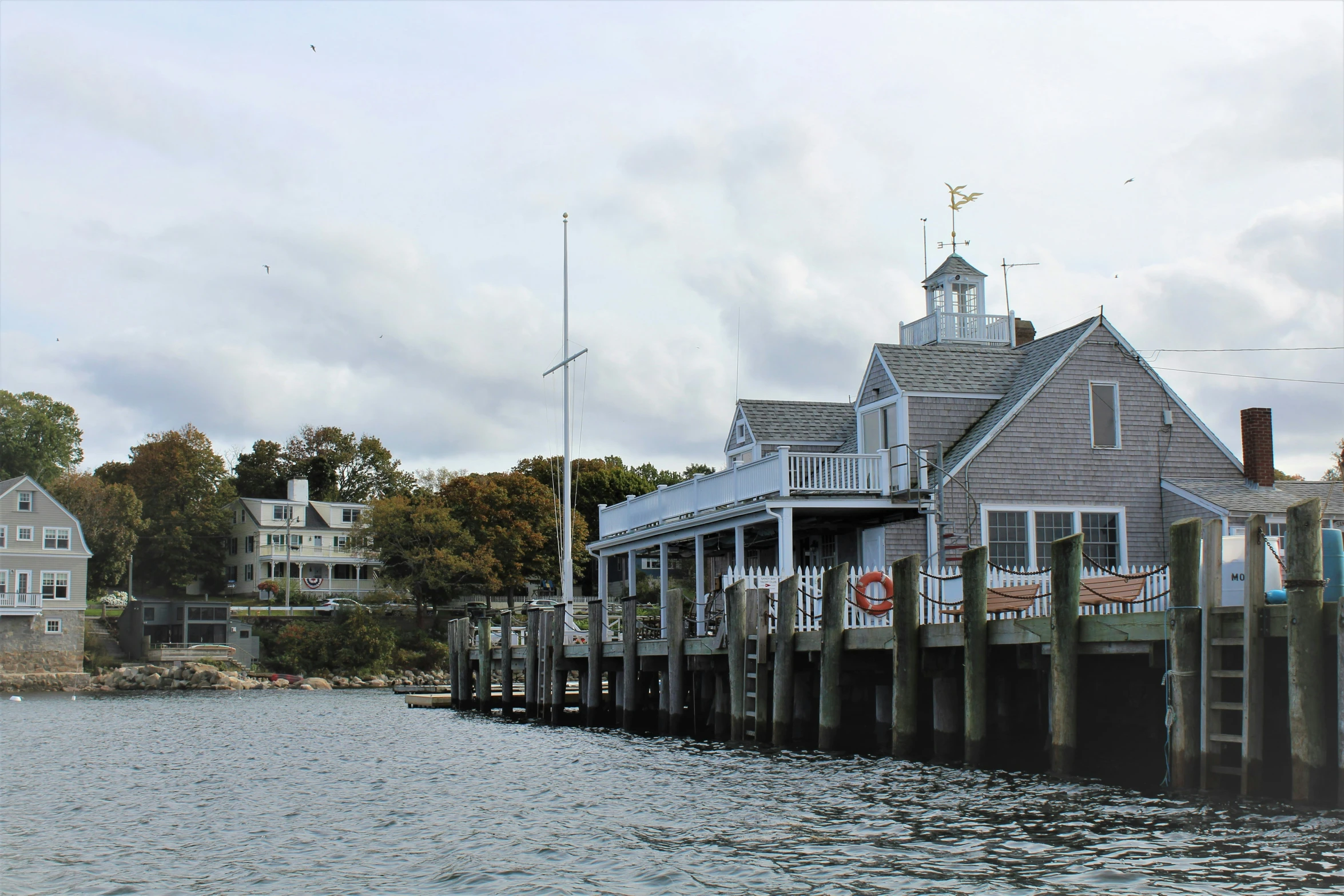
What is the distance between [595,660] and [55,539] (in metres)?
55.9

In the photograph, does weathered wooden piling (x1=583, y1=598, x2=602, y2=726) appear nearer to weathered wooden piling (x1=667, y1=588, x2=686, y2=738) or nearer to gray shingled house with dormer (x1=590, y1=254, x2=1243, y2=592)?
gray shingled house with dormer (x1=590, y1=254, x2=1243, y2=592)

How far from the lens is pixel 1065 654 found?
50.6 ft

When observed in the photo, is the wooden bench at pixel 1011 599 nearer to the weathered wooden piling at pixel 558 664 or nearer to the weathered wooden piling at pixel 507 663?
the weathered wooden piling at pixel 558 664

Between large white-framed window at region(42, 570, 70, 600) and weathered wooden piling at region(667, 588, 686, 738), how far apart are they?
5740 cm

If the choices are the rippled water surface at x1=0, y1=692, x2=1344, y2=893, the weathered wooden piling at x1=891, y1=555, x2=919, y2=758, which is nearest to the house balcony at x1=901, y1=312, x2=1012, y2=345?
the rippled water surface at x1=0, y1=692, x2=1344, y2=893

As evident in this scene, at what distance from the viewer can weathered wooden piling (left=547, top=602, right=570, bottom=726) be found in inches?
1254

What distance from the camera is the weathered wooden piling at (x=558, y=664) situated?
1254 inches

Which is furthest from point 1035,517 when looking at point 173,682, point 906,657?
point 173,682

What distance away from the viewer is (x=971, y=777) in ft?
55.2

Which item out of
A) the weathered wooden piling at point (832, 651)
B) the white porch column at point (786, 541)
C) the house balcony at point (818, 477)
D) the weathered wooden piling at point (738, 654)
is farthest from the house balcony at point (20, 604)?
the weathered wooden piling at point (832, 651)

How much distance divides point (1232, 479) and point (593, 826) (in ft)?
68.6

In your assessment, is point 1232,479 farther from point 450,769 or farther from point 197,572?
point 197,572

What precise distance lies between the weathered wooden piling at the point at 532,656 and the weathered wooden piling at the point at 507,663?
0.48 metres

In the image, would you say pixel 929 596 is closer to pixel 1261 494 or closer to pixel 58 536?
A: pixel 1261 494
